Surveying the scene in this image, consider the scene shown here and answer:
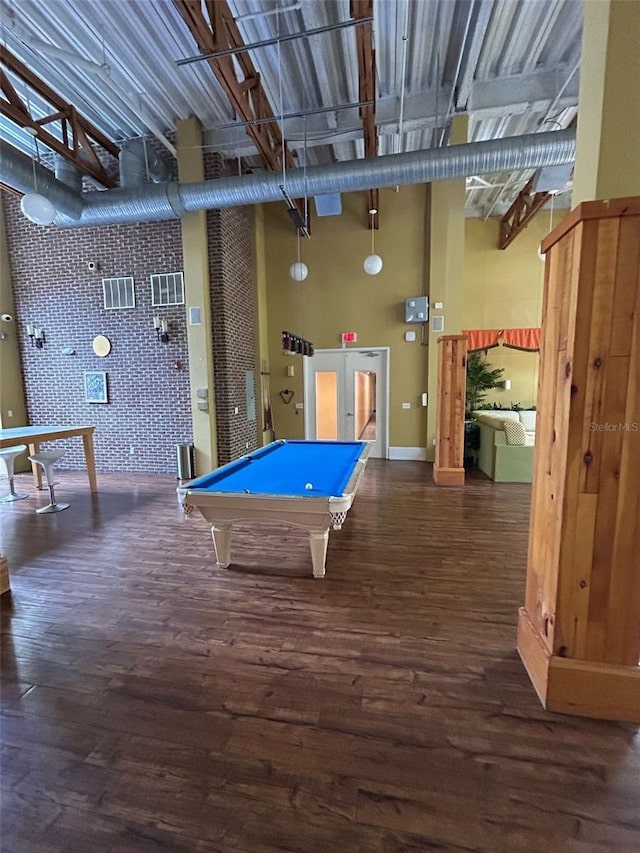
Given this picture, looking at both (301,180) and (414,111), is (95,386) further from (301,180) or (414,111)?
(414,111)

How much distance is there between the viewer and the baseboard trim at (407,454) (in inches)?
271

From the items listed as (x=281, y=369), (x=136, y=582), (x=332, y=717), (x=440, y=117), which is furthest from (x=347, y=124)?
(x=332, y=717)

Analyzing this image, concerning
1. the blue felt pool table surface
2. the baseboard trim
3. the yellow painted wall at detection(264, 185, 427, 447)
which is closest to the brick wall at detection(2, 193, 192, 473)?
the yellow painted wall at detection(264, 185, 427, 447)

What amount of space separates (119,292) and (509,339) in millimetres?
7071

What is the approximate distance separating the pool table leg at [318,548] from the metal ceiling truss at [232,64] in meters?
4.04

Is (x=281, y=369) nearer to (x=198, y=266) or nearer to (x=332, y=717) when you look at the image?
(x=198, y=266)

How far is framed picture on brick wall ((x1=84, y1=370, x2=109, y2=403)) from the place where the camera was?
6164 millimetres

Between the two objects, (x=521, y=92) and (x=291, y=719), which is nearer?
(x=291, y=719)

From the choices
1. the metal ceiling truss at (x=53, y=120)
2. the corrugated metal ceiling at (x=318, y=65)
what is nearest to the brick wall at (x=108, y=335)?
the metal ceiling truss at (x=53, y=120)

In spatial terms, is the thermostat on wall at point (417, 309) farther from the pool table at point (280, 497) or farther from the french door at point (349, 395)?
the pool table at point (280, 497)

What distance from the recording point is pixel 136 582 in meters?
2.71

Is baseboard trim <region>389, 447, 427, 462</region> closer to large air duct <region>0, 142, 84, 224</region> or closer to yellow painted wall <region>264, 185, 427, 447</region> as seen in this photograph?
yellow painted wall <region>264, 185, 427, 447</region>

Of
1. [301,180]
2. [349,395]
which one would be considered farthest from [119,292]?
[349,395]

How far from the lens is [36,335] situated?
6.25 metres
